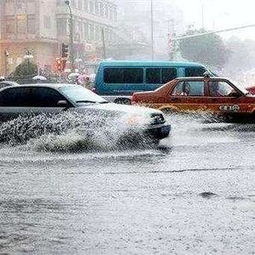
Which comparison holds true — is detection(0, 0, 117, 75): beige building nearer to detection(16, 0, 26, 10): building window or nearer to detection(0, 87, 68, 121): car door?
detection(16, 0, 26, 10): building window

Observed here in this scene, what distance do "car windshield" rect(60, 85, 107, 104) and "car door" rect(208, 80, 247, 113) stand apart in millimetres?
4120

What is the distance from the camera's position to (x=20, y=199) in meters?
6.34

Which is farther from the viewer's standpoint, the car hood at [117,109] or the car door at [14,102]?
the car door at [14,102]

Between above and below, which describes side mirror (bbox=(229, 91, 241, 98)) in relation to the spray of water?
above

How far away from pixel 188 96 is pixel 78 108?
449 cm

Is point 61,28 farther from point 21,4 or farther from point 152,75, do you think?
point 152,75

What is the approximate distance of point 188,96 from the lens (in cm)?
1448

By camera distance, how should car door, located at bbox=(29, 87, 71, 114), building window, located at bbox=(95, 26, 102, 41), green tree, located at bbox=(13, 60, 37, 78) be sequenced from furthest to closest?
building window, located at bbox=(95, 26, 102, 41), green tree, located at bbox=(13, 60, 37, 78), car door, located at bbox=(29, 87, 71, 114)

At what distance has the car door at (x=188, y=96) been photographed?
14.5m

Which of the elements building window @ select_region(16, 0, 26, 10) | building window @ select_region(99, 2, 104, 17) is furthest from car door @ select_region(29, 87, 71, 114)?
building window @ select_region(99, 2, 104, 17)

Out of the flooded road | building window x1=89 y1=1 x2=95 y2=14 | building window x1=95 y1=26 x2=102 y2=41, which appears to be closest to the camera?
the flooded road

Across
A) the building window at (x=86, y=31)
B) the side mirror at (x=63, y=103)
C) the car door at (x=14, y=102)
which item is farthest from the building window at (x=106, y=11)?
the side mirror at (x=63, y=103)

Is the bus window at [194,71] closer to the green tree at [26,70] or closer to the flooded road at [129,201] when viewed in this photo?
the flooded road at [129,201]

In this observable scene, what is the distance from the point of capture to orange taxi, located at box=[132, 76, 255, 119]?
47.3 ft
